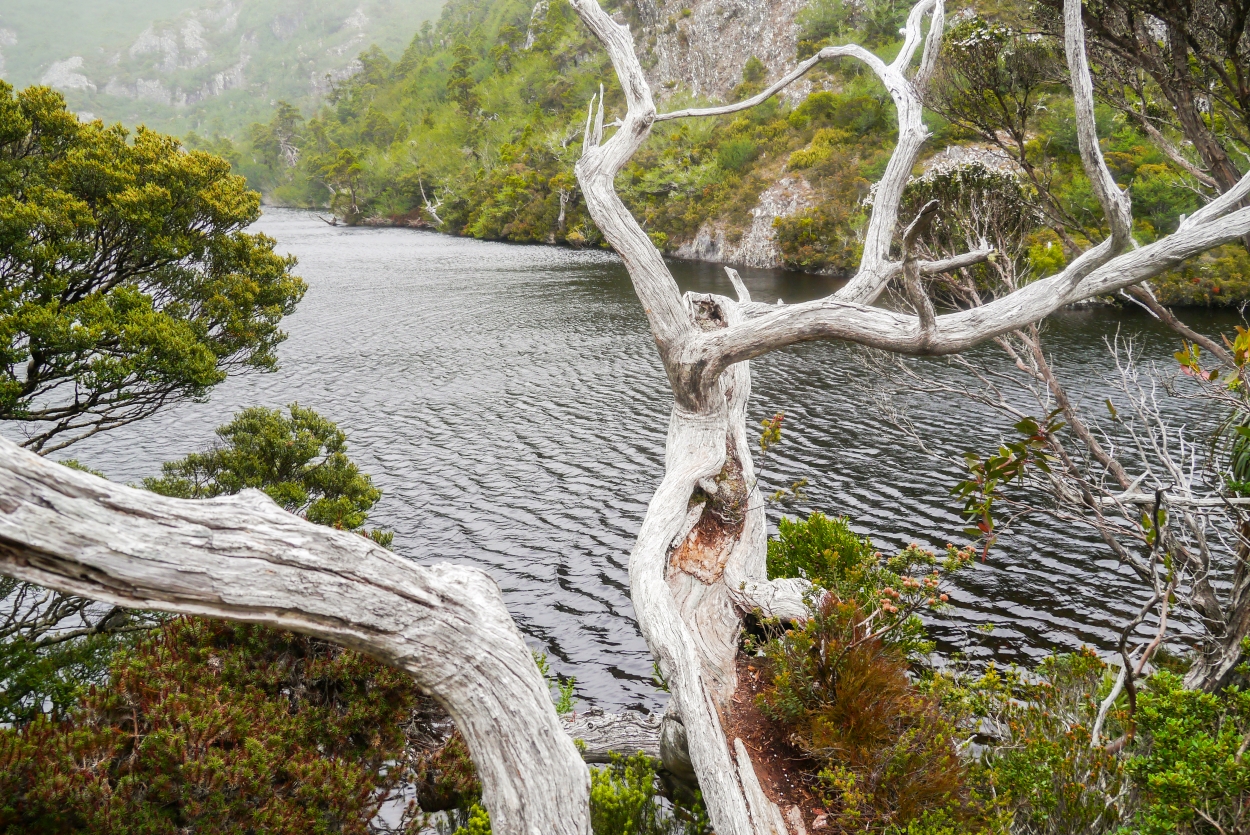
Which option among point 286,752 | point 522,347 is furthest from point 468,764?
point 522,347

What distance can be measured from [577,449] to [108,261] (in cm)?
1244

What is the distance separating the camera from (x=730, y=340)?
7438mm

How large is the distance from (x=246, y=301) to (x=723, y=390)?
839 centimetres

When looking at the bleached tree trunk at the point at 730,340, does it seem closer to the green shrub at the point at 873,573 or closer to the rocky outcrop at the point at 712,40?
the green shrub at the point at 873,573

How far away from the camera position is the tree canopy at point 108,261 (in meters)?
8.92

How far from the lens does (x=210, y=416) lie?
874 inches

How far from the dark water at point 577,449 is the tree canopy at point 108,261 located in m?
6.30

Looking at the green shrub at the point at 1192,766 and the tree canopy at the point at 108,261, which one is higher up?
the tree canopy at the point at 108,261

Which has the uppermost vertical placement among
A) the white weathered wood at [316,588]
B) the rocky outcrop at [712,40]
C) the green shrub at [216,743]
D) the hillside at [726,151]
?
the rocky outcrop at [712,40]

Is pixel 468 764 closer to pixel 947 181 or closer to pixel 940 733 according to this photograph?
pixel 940 733

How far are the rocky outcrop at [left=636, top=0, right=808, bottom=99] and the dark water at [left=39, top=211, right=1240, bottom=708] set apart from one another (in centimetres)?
Result: 4912

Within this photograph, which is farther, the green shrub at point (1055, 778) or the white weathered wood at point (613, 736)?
the white weathered wood at point (613, 736)

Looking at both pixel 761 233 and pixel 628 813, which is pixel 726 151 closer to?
pixel 761 233

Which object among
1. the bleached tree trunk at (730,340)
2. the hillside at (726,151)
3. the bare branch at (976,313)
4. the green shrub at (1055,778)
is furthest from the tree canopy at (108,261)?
the hillside at (726,151)
